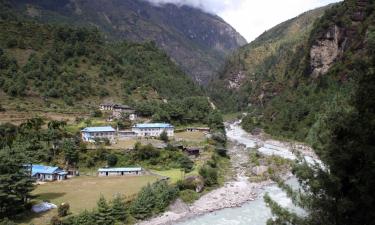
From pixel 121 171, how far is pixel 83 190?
9.21m

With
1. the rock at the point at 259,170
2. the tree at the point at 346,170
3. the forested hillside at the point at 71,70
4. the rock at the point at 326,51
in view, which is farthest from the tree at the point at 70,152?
the rock at the point at 326,51

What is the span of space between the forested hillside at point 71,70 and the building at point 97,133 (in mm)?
25751

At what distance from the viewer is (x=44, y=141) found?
191ft

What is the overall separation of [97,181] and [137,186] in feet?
19.9

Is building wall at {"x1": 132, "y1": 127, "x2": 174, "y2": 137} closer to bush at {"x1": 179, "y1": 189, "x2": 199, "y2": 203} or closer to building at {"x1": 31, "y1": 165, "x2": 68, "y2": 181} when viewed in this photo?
building at {"x1": 31, "y1": 165, "x2": 68, "y2": 181}

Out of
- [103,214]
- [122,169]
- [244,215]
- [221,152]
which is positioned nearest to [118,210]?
[103,214]

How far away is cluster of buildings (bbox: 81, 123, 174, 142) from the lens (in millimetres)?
65438

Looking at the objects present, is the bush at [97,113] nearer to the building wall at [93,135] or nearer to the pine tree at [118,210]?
the building wall at [93,135]

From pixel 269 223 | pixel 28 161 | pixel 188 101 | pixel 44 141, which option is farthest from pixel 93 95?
pixel 269 223

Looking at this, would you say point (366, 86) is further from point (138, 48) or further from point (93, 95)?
point (138, 48)

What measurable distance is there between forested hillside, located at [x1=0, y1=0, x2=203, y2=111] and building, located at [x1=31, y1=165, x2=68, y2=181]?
34693 millimetres

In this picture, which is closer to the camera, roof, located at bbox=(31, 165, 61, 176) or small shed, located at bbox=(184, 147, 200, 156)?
roof, located at bbox=(31, 165, 61, 176)

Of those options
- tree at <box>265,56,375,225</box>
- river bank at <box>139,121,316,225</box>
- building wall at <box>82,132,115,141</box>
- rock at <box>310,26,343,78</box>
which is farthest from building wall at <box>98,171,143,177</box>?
rock at <box>310,26,343,78</box>

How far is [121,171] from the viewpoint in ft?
185
